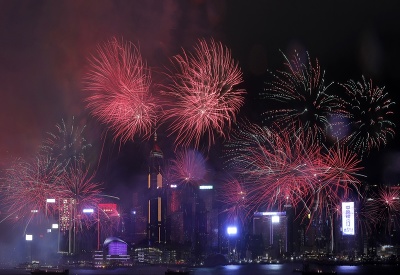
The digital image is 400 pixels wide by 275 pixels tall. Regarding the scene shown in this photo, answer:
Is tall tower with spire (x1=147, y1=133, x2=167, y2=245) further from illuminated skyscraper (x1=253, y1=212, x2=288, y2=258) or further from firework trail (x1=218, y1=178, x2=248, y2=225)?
illuminated skyscraper (x1=253, y1=212, x2=288, y2=258)

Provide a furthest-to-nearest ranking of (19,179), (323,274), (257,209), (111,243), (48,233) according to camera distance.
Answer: (257,209)
(48,233)
(111,243)
(19,179)
(323,274)

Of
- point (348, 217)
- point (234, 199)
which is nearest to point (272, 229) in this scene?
point (234, 199)

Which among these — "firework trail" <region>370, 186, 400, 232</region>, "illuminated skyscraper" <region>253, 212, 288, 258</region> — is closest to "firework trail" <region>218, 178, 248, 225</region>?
"illuminated skyscraper" <region>253, 212, 288, 258</region>

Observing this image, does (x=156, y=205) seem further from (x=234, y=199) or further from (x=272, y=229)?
(x=272, y=229)

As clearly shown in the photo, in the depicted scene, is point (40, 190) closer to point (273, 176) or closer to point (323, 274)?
point (273, 176)

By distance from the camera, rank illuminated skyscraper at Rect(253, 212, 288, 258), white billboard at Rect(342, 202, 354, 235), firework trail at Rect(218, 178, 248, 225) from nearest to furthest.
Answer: white billboard at Rect(342, 202, 354, 235) < firework trail at Rect(218, 178, 248, 225) < illuminated skyscraper at Rect(253, 212, 288, 258)

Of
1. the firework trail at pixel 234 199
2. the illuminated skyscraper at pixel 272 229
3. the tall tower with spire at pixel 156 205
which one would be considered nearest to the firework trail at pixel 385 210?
the illuminated skyscraper at pixel 272 229

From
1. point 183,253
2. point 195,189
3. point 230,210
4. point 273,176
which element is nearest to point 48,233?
point 183,253

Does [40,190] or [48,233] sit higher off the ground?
[40,190]
